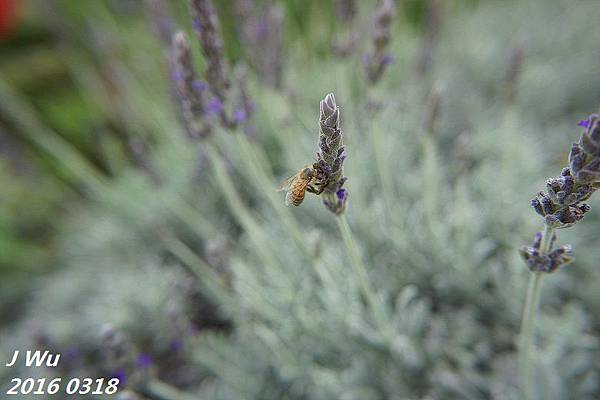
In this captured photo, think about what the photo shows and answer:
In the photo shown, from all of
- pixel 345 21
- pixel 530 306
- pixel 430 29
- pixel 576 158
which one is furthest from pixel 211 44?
pixel 430 29

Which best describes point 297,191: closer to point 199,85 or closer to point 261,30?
point 199,85

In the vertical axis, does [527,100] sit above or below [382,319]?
above

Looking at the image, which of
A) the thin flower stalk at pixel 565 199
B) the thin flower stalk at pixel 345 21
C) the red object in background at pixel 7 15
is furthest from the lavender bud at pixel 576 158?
the red object in background at pixel 7 15

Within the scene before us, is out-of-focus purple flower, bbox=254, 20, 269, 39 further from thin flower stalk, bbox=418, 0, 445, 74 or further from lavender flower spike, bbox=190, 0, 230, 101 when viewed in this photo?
thin flower stalk, bbox=418, 0, 445, 74

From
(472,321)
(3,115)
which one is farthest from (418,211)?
(3,115)

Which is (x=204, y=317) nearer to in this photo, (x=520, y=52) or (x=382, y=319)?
(x=382, y=319)

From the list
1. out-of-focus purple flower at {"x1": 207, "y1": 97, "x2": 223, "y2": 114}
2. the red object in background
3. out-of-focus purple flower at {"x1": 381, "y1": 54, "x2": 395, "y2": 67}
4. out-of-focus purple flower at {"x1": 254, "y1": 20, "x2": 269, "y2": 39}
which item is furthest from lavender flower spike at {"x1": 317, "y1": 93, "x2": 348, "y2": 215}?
the red object in background

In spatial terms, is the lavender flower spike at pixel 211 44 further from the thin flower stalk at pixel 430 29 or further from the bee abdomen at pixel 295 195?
the thin flower stalk at pixel 430 29
